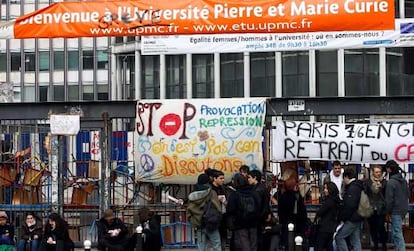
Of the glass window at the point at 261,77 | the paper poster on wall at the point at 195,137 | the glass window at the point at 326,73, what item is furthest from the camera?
the glass window at the point at 261,77

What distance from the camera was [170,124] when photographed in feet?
53.2

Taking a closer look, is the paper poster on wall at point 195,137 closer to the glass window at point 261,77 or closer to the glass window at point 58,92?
the glass window at point 261,77

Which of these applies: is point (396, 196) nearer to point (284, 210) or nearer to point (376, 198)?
point (376, 198)

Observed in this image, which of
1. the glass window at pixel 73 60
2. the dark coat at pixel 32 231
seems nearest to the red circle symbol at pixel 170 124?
the dark coat at pixel 32 231

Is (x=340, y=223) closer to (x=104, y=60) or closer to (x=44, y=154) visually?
(x=44, y=154)

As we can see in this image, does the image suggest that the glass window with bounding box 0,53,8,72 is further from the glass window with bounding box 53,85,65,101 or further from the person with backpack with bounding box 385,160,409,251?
the person with backpack with bounding box 385,160,409,251

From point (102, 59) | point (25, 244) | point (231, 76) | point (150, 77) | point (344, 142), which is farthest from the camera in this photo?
point (102, 59)

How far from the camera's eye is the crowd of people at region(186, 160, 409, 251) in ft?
44.7

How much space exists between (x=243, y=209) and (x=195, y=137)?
281cm

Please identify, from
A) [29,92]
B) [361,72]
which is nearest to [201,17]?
[361,72]

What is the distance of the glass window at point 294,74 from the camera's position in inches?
1981

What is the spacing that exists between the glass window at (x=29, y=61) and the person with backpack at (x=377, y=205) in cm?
5563

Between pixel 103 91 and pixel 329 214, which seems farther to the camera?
pixel 103 91

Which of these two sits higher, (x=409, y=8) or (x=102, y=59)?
(x=409, y=8)
